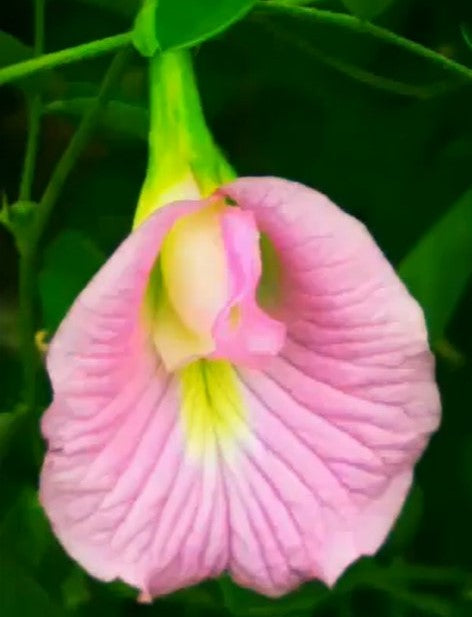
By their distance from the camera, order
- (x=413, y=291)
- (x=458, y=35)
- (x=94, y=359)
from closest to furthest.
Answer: (x=94, y=359) → (x=413, y=291) → (x=458, y=35)

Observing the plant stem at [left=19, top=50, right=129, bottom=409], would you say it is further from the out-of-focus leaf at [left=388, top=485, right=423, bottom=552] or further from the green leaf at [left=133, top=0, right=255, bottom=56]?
the out-of-focus leaf at [left=388, top=485, right=423, bottom=552]

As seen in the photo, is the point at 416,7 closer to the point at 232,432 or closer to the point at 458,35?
the point at 458,35

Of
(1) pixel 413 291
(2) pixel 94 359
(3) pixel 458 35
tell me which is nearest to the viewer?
(2) pixel 94 359

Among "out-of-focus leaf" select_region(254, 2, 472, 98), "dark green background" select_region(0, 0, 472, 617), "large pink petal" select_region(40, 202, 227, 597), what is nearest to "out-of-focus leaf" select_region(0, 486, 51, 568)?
"dark green background" select_region(0, 0, 472, 617)

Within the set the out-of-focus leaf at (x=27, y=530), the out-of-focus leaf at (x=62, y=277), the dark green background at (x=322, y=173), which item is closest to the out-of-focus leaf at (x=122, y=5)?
the dark green background at (x=322, y=173)

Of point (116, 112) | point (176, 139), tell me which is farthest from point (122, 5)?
point (176, 139)

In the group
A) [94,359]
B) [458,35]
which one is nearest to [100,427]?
[94,359]
